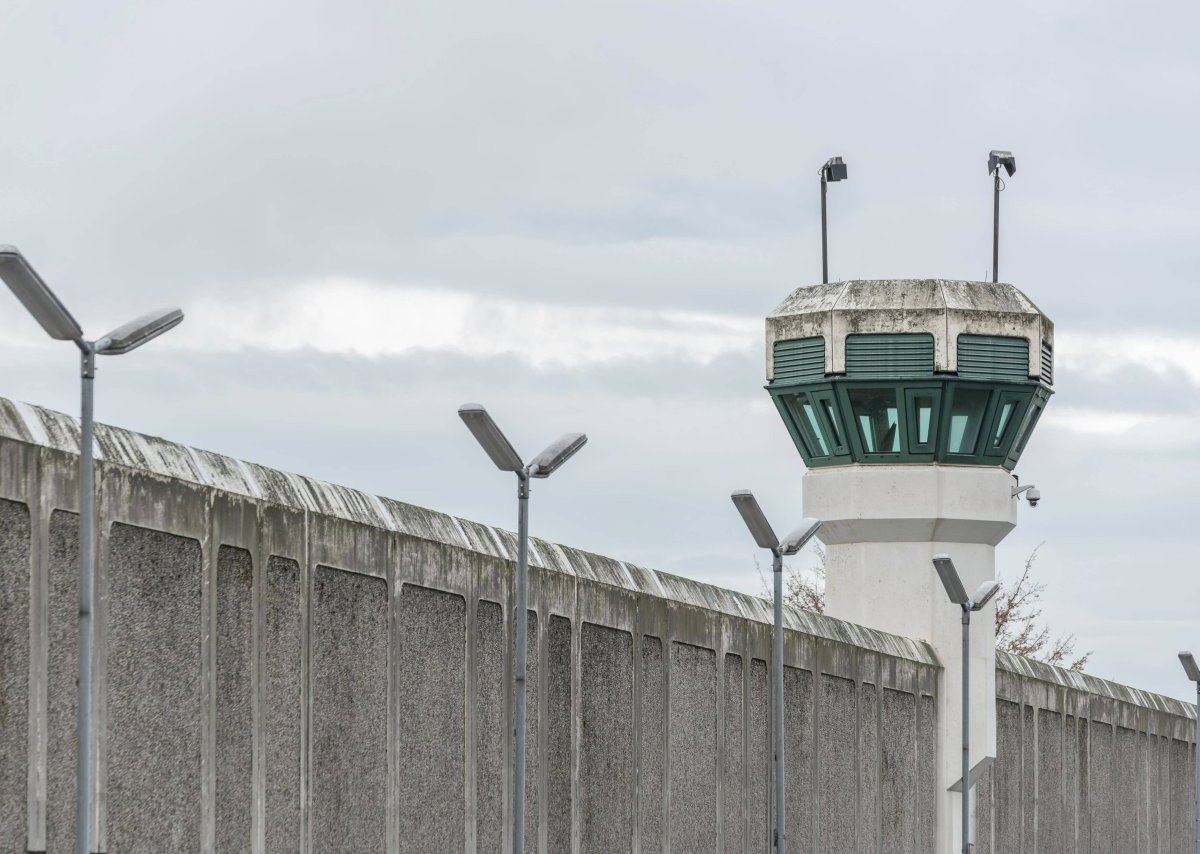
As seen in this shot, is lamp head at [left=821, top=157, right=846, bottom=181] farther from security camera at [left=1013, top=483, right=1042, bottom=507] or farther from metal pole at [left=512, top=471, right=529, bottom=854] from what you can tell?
metal pole at [left=512, top=471, right=529, bottom=854]

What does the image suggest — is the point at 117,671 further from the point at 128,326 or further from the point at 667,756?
the point at 667,756

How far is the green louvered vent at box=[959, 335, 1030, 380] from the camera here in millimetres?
34219

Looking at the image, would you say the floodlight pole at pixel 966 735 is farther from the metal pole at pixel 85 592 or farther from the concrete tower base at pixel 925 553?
the metal pole at pixel 85 592

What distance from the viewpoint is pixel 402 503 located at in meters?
19.8

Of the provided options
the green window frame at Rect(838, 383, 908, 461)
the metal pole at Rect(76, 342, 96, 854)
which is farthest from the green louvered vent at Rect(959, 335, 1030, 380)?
the metal pole at Rect(76, 342, 96, 854)

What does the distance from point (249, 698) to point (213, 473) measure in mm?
1770

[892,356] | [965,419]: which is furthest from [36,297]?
[965,419]

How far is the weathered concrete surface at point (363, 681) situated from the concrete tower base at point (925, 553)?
448 centimetres

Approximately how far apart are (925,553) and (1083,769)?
9.45 metres

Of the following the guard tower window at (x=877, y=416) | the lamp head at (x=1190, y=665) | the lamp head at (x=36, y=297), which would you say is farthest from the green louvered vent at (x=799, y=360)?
the lamp head at (x=36, y=297)

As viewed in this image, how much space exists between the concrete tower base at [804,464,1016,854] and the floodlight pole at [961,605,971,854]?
0.51 meters

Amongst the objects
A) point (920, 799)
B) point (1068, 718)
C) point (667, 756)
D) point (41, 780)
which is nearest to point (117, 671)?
point (41, 780)

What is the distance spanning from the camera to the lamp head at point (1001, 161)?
3734cm

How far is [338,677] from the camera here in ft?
59.5
